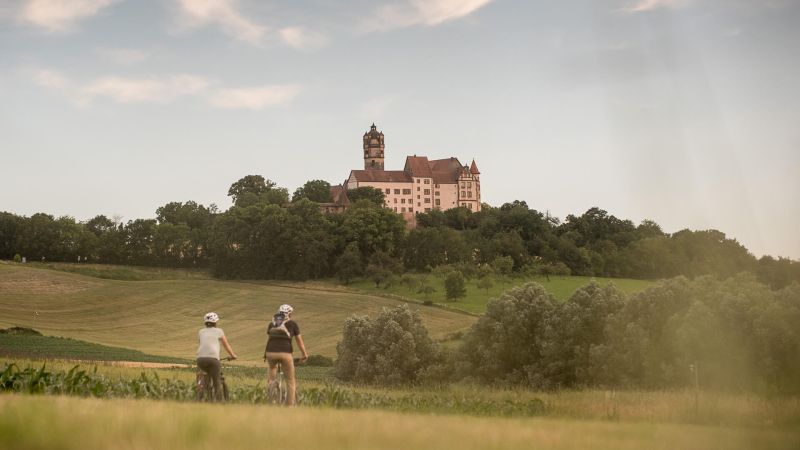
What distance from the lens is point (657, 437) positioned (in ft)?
49.8

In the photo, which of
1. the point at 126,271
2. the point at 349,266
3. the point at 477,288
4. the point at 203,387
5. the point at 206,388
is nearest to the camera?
the point at 203,387

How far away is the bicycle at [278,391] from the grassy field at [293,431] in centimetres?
587

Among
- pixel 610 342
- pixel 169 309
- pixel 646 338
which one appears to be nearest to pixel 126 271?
pixel 169 309

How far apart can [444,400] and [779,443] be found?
1404 cm

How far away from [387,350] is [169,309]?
70.7 m

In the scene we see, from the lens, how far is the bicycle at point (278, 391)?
2291cm

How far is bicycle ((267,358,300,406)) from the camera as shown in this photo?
22906 millimetres

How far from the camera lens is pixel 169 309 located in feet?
407

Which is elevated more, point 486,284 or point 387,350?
point 486,284

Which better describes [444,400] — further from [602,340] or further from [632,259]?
[632,259]

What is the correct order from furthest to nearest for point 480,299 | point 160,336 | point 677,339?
point 480,299 → point 160,336 → point 677,339

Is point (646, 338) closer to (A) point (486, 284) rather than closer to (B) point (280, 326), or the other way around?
(B) point (280, 326)

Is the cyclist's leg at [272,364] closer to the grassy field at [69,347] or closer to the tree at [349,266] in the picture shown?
the grassy field at [69,347]

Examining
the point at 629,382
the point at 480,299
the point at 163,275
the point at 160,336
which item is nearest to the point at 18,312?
the point at 160,336
